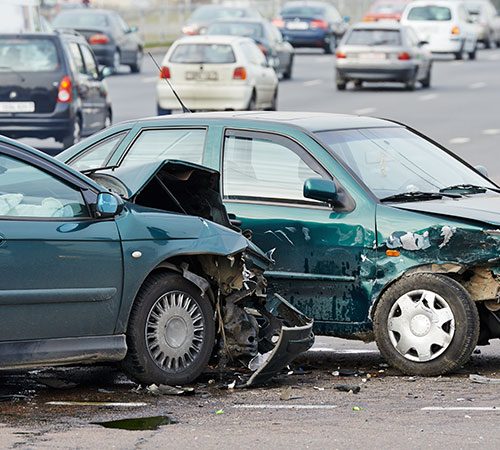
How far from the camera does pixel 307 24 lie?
53719 mm

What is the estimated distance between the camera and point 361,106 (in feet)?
108

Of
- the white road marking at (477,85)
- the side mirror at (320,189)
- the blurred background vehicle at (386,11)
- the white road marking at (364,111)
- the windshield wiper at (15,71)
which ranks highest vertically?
the side mirror at (320,189)

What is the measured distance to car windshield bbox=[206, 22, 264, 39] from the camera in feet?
128

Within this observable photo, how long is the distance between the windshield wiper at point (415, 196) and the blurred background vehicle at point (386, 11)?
4903 centimetres

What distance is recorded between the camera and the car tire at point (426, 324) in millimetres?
9070

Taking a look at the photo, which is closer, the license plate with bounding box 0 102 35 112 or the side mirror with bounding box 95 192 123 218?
the side mirror with bounding box 95 192 123 218

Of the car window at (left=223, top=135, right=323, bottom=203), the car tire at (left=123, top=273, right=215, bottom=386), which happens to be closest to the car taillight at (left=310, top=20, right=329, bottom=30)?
the car window at (left=223, top=135, right=323, bottom=203)

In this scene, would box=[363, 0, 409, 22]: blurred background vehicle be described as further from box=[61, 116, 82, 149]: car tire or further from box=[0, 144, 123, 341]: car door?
box=[0, 144, 123, 341]: car door

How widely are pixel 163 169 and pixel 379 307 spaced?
4.75ft

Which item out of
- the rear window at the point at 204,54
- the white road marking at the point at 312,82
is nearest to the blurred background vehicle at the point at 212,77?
the rear window at the point at 204,54

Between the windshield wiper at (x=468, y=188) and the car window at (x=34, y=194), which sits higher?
the car window at (x=34, y=194)

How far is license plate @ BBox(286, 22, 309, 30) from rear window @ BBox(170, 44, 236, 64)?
77.5ft

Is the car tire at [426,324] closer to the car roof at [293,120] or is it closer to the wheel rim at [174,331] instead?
the wheel rim at [174,331]

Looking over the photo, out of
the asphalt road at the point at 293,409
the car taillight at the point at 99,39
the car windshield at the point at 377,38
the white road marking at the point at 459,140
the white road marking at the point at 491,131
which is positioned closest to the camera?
the asphalt road at the point at 293,409
